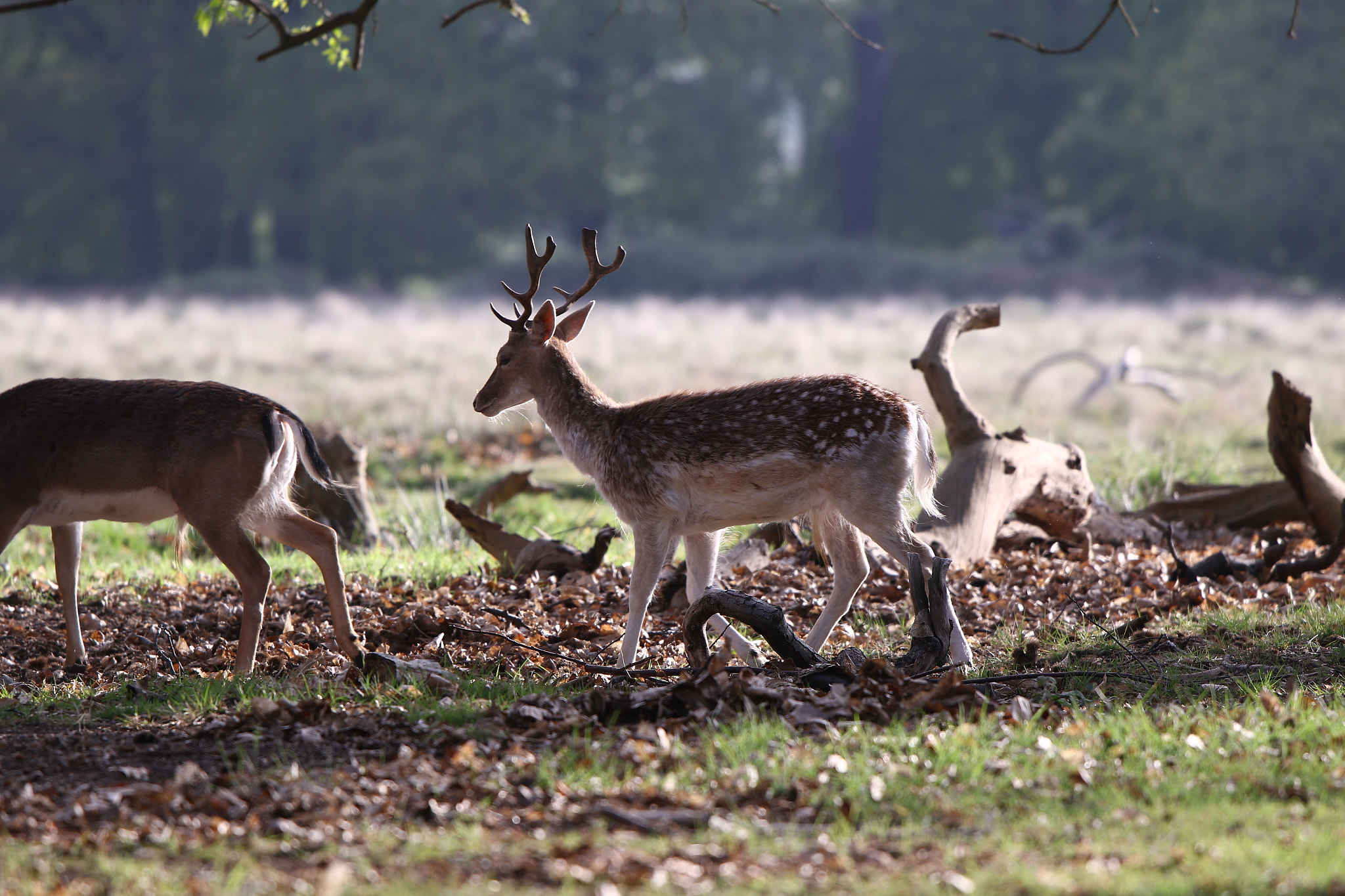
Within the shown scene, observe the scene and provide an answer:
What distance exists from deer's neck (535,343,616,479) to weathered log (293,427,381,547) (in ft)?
11.1

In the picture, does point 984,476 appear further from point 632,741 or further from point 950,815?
point 950,815

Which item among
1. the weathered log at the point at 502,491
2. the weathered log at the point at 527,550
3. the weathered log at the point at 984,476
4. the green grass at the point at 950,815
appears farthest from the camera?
the weathered log at the point at 502,491

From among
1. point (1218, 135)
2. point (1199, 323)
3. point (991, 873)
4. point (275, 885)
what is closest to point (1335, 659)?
point (991, 873)

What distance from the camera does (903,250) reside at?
1937 inches

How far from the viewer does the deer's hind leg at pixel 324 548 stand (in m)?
6.51

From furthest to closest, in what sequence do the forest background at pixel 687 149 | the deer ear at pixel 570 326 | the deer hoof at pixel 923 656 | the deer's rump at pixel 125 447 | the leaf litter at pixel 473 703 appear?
1. the forest background at pixel 687 149
2. the deer ear at pixel 570 326
3. the deer's rump at pixel 125 447
4. the deer hoof at pixel 923 656
5. the leaf litter at pixel 473 703

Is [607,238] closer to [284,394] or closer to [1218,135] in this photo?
[1218,135]

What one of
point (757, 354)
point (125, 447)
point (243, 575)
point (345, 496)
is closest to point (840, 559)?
point (243, 575)

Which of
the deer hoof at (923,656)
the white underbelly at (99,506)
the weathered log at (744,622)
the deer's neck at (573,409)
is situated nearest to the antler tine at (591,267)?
the deer's neck at (573,409)

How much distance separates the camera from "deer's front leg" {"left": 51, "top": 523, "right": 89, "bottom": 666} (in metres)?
6.70

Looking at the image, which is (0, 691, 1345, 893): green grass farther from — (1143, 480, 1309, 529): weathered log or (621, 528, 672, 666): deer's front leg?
(1143, 480, 1309, 529): weathered log

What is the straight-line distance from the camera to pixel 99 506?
21.1ft

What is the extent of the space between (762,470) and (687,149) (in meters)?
50.6

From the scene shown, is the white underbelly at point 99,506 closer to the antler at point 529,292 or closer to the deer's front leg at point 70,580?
the deer's front leg at point 70,580
